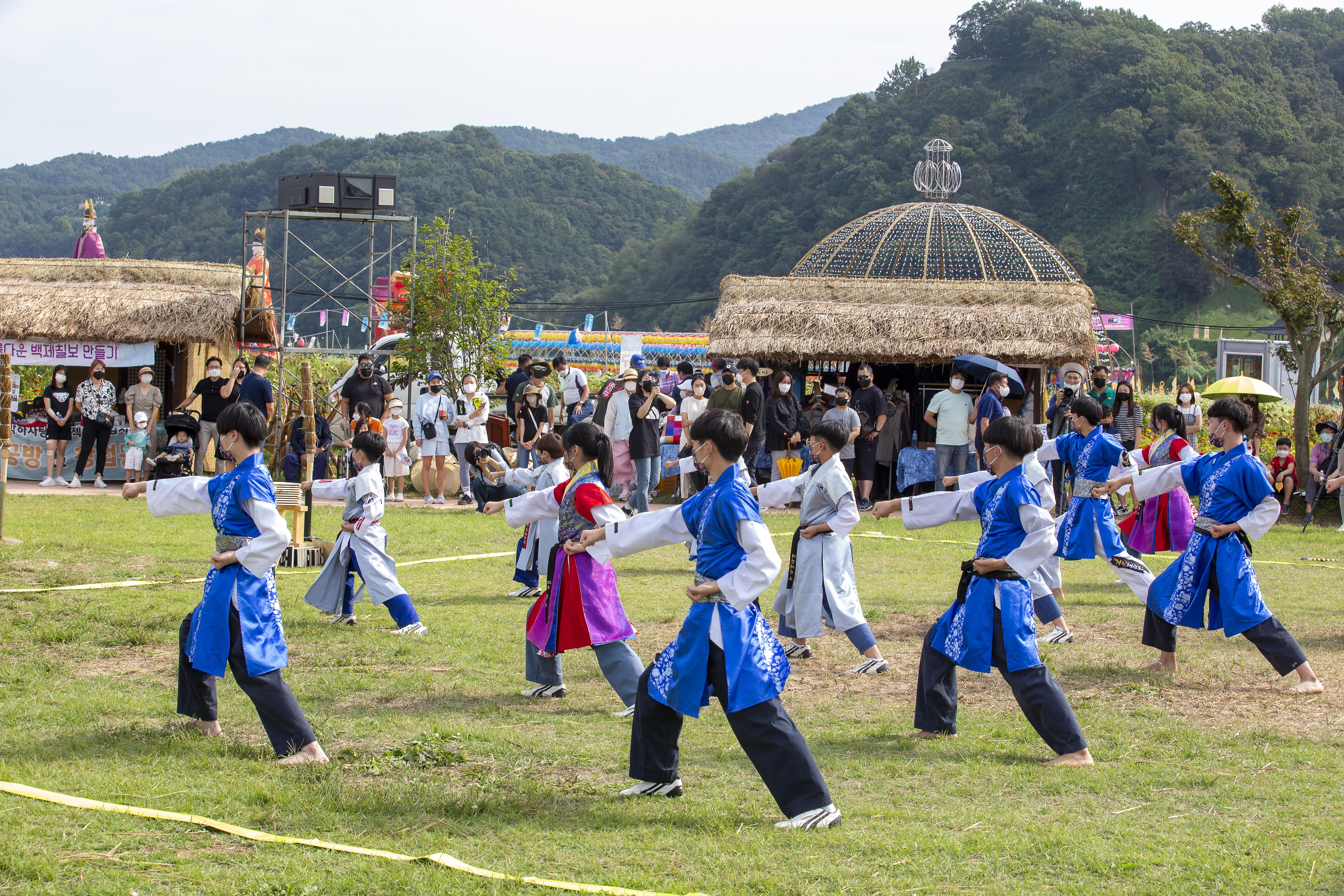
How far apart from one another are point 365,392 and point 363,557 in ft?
24.6

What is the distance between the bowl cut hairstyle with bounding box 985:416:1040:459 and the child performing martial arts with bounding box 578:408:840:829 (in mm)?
1404

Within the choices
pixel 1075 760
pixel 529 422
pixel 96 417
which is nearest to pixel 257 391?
pixel 96 417

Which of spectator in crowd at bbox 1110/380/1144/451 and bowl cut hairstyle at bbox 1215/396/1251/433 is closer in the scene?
bowl cut hairstyle at bbox 1215/396/1251/433

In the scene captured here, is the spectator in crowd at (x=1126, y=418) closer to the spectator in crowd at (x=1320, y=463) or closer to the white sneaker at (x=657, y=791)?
the spectator in crowd at (x=1320, y=463)

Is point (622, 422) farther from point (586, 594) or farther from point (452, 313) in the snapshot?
point (586, 594)

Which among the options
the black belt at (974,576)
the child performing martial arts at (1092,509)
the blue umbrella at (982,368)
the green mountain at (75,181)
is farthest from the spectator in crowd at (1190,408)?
the green mountain at (75,181)

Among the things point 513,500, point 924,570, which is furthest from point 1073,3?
point 513,500

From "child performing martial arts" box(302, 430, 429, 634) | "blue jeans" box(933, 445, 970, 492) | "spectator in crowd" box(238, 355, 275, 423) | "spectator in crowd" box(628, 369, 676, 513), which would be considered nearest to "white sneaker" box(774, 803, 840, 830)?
"child performing martial arts" box(302, 430, 429, 634)

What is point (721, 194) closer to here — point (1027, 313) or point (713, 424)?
point (1027, 313)

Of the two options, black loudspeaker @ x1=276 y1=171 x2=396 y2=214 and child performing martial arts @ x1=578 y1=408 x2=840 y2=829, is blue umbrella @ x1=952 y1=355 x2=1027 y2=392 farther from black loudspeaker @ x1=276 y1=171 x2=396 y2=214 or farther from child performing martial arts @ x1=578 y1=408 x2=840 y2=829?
child performing martial arts @ x1=578 y1=408 x2=840 y2=829

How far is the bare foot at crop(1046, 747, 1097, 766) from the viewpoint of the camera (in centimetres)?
507

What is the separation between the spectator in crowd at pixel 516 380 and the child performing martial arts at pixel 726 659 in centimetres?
1000

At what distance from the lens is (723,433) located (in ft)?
14.8

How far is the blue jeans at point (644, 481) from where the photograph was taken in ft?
41.5
